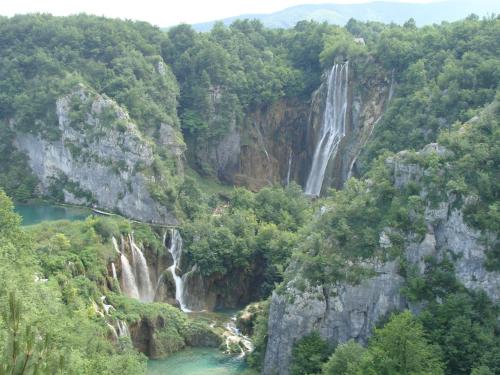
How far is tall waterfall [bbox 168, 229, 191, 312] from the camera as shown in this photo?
46094mm

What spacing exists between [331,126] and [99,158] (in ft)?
63.3

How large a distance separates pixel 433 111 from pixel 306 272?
70.4 ft

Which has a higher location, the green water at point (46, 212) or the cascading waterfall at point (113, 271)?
the green water at point (46, 212)

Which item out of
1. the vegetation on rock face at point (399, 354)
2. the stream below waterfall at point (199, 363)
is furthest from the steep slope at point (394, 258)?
the vegetation on rock face at point (399, 354)

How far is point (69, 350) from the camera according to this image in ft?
83.0

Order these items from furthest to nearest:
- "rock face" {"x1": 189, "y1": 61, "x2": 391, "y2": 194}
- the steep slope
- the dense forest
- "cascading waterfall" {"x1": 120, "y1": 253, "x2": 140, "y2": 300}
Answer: "rock face" {"x1": 189, "y1": 61, "x2": 391, "y2": 194} < "cascading waterfall" {"x1": 120, "y1": 253, "x2": 140, "y2": 300} < the steep slope < the dense forest

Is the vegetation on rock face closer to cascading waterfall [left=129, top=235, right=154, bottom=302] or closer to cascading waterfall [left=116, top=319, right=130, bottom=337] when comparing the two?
cascading waterfall [left=116, top=319, right=130, bottom=337]

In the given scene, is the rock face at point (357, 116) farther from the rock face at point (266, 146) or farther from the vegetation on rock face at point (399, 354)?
the vegetation on rock face at point (399, 354)

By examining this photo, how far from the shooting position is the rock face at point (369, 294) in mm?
31953

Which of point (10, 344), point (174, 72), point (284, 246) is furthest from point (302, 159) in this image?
point (10, 344)

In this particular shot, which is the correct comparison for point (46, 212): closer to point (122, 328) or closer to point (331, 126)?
point (122, 328)

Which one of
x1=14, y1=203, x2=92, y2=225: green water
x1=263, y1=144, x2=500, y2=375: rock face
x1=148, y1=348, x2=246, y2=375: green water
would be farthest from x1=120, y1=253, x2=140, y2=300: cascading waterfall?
x1=263, y1=144, x2=500, y2=375: rock face

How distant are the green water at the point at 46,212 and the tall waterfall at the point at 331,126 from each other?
18505 millimetres

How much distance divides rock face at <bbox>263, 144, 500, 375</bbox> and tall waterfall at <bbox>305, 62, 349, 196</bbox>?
25.7 meters
